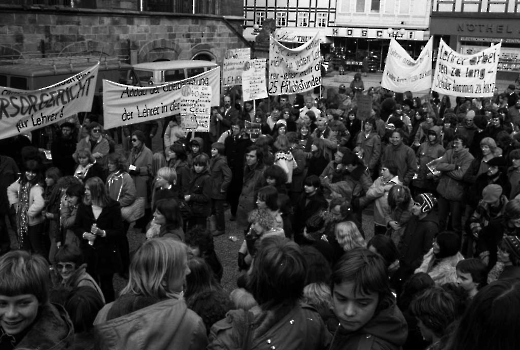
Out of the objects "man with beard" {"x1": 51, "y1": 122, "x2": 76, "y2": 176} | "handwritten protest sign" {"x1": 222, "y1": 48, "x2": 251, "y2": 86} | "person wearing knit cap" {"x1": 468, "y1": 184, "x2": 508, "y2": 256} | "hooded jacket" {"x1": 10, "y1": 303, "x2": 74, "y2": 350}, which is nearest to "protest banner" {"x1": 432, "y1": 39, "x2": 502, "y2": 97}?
"handwritten protest sign" {"x1": 222, "y1": 48, "x2": 251, "y2": 86}

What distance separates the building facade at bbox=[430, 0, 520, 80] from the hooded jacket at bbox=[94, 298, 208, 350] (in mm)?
31197

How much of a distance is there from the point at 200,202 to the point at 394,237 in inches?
107

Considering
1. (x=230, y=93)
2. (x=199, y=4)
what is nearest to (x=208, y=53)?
(x=199, y=4)

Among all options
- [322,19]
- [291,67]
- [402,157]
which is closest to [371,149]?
[402,157]

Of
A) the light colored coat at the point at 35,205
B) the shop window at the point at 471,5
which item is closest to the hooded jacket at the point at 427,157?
the light colored coat at the point at 35,205

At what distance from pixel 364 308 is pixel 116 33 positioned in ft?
66.1

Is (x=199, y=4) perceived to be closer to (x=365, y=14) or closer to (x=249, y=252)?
(x=365, y=14)

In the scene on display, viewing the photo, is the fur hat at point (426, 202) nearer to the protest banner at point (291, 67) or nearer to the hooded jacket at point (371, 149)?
the hooded jacket at point (371, 149)

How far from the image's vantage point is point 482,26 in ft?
102

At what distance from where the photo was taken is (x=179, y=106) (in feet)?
35.7

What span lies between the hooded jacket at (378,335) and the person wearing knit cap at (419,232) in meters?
2.82

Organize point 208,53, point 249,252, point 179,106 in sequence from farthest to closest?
point 208,53 < point 179,106 < point 249,252

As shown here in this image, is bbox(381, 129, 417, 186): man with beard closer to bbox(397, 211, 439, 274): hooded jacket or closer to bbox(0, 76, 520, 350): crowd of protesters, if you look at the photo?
bbox(0, 76, 520, 350): crowd of protesters

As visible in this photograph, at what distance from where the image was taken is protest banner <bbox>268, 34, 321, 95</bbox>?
43.3 ft
